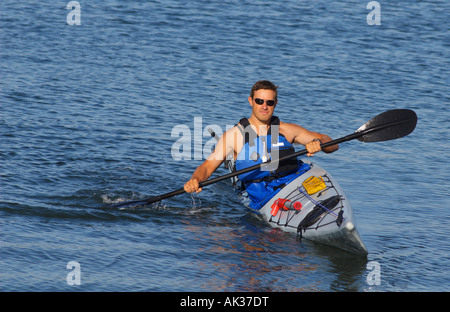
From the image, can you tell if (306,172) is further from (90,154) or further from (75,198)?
(90,154)

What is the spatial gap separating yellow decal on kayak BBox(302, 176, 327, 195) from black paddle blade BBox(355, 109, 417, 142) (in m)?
0.69

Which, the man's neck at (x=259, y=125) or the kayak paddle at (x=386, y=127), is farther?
the kayak paddle at (x=386, y=127)

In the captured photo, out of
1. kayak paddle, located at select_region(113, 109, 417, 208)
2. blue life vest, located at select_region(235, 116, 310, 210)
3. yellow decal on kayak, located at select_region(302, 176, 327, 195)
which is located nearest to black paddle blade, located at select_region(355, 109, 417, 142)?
kayak paddle, located at select_region(113, 109, 417, 208)

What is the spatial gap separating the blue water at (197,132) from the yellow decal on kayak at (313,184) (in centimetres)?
59

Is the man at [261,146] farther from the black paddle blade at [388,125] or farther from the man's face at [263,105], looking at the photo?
the black paddle blade at [388,125]

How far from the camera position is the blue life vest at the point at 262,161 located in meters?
8.19

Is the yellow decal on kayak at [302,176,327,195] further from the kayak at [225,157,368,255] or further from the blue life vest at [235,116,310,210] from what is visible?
the blue life vest at [235,116,310,210]

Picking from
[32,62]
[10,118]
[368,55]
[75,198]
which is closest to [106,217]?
[75,198]

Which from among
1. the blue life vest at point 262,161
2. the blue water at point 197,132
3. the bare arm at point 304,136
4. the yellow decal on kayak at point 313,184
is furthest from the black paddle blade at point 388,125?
the blue water at point 197,132

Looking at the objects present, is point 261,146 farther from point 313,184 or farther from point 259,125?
point 313,184

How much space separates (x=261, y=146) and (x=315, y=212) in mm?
982

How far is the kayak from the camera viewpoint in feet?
24.5
